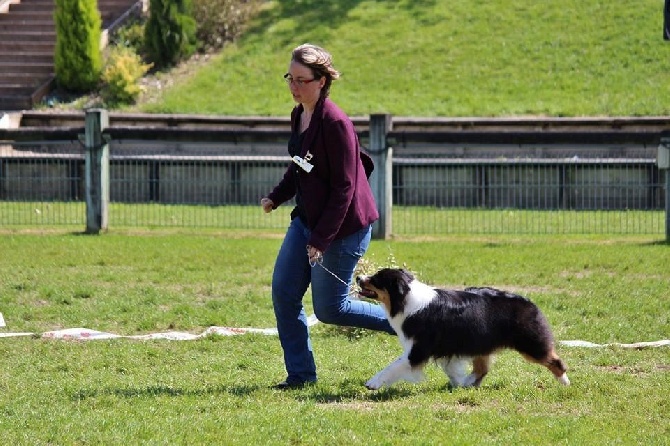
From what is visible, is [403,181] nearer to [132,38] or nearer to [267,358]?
[267,358]

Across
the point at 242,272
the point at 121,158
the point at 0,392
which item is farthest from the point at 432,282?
the point at 121,158

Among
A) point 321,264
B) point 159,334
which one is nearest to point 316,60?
point 321,264

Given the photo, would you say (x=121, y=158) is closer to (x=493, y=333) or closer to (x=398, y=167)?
(x=398, y=167)

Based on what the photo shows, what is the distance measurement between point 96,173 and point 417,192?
15.1ft

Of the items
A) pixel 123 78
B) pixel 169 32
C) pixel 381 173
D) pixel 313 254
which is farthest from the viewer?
pixel 169 32

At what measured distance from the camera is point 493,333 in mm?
7211

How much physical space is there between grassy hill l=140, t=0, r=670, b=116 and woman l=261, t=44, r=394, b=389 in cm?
1576

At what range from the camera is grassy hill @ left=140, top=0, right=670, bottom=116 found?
23.3m

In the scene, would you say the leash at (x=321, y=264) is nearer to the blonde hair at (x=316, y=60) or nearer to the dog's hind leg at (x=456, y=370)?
the dog's hind leg at (x=456, y=370)

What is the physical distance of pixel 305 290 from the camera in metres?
7.22

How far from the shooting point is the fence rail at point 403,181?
15727 millimetres

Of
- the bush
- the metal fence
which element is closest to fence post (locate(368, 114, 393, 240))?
the metal fence

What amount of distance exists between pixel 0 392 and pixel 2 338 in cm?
209

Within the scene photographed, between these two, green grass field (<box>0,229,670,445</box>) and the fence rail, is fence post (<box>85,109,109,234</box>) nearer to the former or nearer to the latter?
the fence rail
